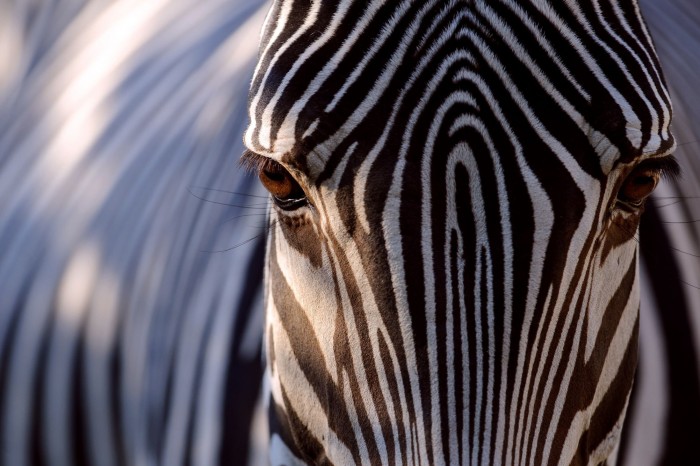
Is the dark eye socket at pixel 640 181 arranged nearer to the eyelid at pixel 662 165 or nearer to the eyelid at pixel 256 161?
the eyelid at pixel 662 165

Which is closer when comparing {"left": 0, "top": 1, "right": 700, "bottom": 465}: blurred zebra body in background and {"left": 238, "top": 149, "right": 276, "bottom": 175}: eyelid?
{"left": 238, "top": 149, "right": 276, "bottom": 175}: eyelid

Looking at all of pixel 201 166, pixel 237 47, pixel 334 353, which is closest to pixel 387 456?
pixel 334 353

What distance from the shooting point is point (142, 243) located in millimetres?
2938

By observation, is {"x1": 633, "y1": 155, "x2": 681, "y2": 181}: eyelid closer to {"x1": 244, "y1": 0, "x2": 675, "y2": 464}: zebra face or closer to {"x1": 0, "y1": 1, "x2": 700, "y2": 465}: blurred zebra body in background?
{"x1": 244, "y1": 0, "x2": 675, "y2": 464}: zebra face

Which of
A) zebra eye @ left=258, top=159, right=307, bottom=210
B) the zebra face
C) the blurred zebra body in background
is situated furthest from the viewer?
the blurred zebra body in background

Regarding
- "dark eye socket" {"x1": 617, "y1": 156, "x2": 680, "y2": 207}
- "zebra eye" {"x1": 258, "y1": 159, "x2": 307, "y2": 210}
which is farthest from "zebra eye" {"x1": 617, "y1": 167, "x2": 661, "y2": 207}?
"zebra eye" {"x1": 258, "y1": 159, "x2": 307, "y2": 210}

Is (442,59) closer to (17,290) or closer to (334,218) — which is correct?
(334,218)

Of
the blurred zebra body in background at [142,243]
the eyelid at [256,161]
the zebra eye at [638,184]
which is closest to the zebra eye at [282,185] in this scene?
the eyelid at [256,161]

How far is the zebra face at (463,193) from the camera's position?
4.74ft

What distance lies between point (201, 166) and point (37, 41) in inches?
46.9

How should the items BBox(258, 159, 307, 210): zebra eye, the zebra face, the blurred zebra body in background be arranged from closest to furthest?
the zebra face < BBox(258, 159, 307, 210): zebra eye < the blurred zebra body in background

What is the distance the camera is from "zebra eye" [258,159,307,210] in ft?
5.25

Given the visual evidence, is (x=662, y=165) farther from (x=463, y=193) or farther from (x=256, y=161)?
(x=256, y=161)

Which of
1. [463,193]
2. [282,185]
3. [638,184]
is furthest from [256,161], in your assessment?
[638,184]
